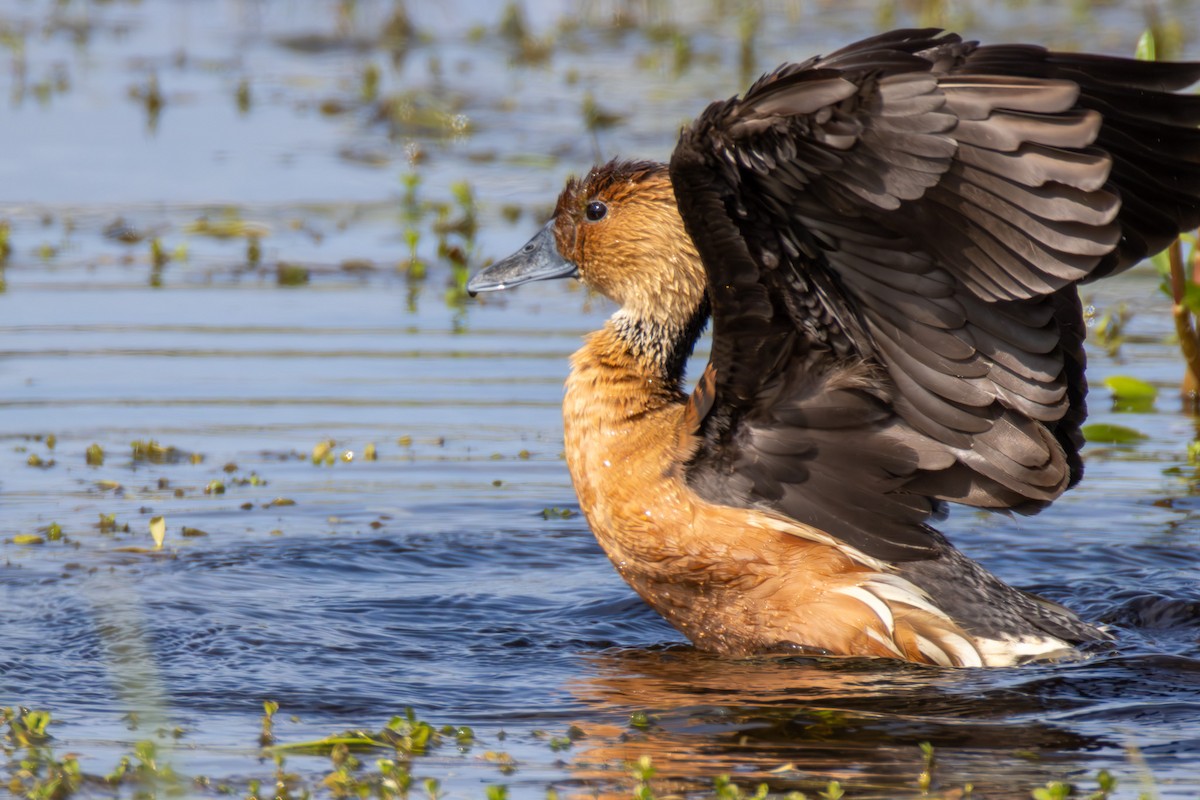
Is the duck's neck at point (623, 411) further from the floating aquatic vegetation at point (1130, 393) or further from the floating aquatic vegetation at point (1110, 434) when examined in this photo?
the floating aquatic vegetation at point (1130, 393)

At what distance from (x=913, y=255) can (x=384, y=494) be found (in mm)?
2912

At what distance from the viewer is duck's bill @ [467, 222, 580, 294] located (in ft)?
20.5

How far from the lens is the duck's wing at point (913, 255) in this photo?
14.5ft

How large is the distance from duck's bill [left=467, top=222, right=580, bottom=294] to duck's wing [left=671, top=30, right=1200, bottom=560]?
103 cm

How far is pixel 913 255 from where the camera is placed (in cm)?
475

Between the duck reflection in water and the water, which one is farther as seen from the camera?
the water

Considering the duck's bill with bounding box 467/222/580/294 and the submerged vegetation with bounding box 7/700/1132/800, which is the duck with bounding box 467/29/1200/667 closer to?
the duck's bill with bounding box 467/222/580/294

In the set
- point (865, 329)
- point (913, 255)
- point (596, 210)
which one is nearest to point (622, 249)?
point (596, 210)

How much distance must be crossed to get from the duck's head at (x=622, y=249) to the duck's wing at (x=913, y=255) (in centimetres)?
55

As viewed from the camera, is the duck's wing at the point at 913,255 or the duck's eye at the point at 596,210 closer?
the duck's wing at the point at 913,255

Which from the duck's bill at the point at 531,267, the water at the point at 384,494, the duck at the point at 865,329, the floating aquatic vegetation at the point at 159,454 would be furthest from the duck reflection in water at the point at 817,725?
the floating aquatic vegetation at the point at 159,454

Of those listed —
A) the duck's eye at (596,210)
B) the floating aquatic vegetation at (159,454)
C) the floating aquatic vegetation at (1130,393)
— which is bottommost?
the floating aquatic vegetation at (159,454)

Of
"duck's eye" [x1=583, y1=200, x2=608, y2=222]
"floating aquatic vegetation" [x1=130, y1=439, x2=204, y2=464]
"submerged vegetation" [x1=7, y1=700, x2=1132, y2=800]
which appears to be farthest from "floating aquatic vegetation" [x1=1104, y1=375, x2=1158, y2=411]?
"floating aquatic vegetation" [x1=130, y1=439, x2=204, y2=464]

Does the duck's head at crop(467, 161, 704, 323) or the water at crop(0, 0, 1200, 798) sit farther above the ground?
the duck's head at crop(467, 161, 704, 323)
